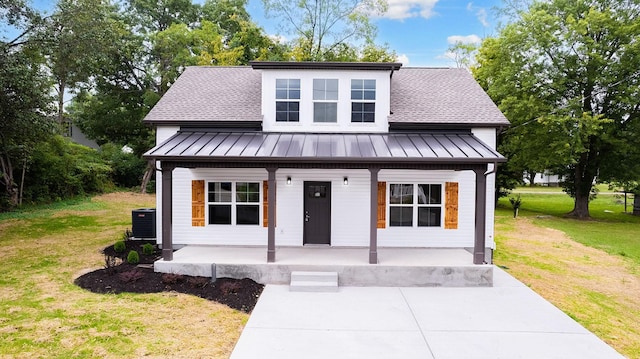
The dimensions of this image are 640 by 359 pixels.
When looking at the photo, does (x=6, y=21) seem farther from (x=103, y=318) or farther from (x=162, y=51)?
(x=162, y=51)

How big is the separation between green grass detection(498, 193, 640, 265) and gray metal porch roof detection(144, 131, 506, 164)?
24.7 ft

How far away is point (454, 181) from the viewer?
33.0ft

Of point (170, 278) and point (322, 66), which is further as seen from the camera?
point (322, 66)

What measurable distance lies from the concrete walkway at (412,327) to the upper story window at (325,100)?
4.94 metres

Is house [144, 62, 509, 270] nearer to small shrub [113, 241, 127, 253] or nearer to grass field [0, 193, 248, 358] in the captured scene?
small shrub [113, 241, 127, 253]

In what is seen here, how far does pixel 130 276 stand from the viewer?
8.02 m

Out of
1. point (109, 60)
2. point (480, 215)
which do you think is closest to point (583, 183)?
point (480, 215)

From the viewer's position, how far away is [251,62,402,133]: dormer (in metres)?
10.3

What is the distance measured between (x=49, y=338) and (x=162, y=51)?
995 inches

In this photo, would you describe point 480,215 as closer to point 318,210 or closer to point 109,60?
point 318,210

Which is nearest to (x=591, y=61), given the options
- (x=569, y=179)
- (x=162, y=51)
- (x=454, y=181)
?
(x=569, y=179)

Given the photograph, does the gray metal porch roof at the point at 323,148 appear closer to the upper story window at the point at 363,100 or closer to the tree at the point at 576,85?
the upper story window at the point at 363,100

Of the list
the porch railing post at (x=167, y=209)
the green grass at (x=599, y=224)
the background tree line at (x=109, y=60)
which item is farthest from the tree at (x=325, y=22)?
the porch railing post at (x=167, y=209)

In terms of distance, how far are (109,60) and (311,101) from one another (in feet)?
58.8
